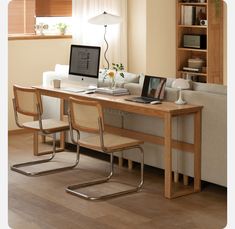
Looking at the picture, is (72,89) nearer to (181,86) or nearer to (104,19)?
(181,86)

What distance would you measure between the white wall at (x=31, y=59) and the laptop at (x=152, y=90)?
98.9 inches

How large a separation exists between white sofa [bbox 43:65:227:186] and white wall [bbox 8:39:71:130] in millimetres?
2289

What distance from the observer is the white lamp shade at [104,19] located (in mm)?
7676

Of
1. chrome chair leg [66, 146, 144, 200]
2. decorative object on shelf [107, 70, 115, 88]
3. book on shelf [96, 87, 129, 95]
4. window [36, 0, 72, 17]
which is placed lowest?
chrome chair leg [66, 146, 144, 200]

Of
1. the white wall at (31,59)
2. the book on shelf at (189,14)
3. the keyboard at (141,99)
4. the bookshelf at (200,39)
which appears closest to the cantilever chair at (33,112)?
the keyboard at (141,99)

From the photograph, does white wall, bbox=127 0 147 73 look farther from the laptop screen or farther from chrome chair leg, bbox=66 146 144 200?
chrome chair leg, bbox=66 146 144 200

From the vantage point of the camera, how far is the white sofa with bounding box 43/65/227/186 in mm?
4902

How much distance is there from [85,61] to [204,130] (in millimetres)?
1656

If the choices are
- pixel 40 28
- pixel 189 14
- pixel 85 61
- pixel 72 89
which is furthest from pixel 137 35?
pixel 72 89

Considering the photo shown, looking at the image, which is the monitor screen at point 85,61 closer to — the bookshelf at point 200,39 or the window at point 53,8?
the window at point 53,8

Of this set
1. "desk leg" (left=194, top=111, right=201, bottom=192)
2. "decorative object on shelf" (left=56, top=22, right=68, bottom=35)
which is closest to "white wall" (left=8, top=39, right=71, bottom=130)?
"decorative object on shelf" (left=56, top=22, right=68, bottom=35)

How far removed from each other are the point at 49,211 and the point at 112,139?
0.93m

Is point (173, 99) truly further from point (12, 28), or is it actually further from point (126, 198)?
point (12, 28)
